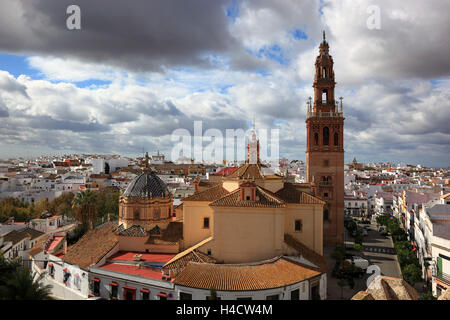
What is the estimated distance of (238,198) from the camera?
22.0m

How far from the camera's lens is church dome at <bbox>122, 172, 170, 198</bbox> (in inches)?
1039

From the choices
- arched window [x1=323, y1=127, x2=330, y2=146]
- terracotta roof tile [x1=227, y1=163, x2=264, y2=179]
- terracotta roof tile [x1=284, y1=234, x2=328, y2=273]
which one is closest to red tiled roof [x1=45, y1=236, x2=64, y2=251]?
terracotta roof tile [x1=227, y1=163, x2=264, y2=179]

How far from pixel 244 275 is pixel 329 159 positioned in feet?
72.6

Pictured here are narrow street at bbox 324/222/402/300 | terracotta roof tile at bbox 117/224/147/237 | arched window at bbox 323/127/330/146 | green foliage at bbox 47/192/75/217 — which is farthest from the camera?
green foliage at bbox 47/192/75/217

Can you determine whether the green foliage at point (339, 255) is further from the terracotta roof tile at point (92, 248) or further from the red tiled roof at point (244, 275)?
the terracotta roof tile at point (92, 248)

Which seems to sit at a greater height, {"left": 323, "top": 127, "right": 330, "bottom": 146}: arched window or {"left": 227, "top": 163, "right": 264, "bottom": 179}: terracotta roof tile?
Answer: {"left": 323, "top": 127, "right": 330, "bottom": 146}: arched window

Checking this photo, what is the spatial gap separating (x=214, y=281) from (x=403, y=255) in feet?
58.7

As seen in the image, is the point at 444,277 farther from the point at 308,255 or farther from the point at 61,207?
the point at 61,207

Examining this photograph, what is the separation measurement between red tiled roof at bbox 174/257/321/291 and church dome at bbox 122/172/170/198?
888 centimetres

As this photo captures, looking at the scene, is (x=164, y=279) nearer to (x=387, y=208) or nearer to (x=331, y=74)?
(x=331, y=74)

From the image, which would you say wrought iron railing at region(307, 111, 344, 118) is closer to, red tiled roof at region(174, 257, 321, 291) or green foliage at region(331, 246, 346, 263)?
green foliage at region(331, 246, 346, 263)

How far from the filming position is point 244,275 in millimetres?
17891

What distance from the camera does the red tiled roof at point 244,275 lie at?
17.1 m

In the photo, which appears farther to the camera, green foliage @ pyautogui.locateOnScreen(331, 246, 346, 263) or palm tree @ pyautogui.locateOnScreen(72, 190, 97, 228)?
palm tree @ pyautogui.locateOnScreen(72, 190, 97, 228)
